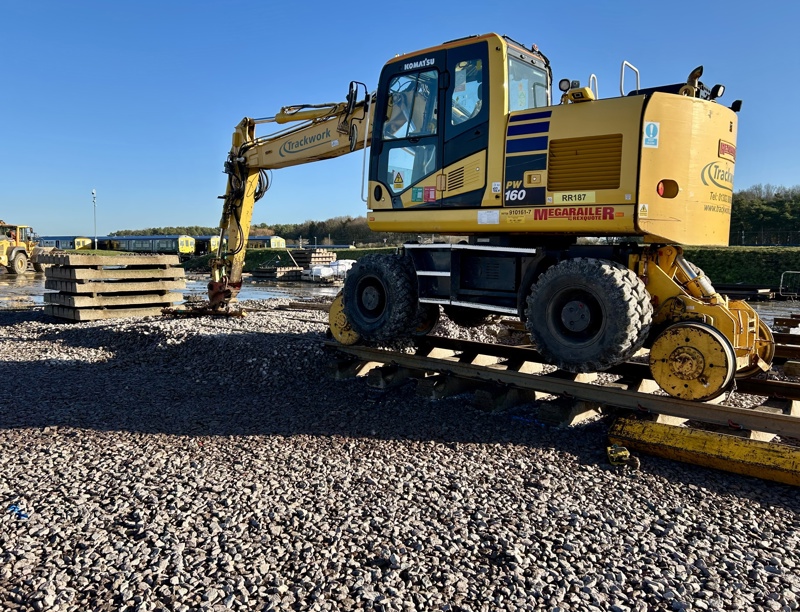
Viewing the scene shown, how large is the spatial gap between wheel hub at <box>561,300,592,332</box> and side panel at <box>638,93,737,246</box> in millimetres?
924

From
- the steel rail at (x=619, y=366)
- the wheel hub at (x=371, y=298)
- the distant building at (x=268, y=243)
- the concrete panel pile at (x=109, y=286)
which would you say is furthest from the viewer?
the distant building at (x=268, y=243)

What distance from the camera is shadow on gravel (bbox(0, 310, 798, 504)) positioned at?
5750 mm

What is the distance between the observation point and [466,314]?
763 centimetres

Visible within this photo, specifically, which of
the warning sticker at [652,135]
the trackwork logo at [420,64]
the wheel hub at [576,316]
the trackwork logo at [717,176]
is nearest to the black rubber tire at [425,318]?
the wheel hub at [576,316]

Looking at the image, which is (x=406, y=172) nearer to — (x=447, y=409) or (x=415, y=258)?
(x=415, y=258)

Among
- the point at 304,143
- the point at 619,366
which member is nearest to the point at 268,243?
the point at 304,143

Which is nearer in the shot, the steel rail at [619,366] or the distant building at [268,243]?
the steel rail at [619,366]

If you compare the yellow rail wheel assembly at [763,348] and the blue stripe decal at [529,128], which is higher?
the blue stripe decal at [529,128]

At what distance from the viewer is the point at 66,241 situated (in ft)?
251

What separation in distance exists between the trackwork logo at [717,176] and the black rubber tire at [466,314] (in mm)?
2715

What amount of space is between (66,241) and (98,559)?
275ft

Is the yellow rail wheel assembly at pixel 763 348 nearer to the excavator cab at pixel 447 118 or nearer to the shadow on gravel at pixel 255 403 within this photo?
the shadow on gravel at pixel 255 403

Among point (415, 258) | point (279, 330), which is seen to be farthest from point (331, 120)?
point (279, 330)

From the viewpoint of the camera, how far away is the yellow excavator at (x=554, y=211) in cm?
559
